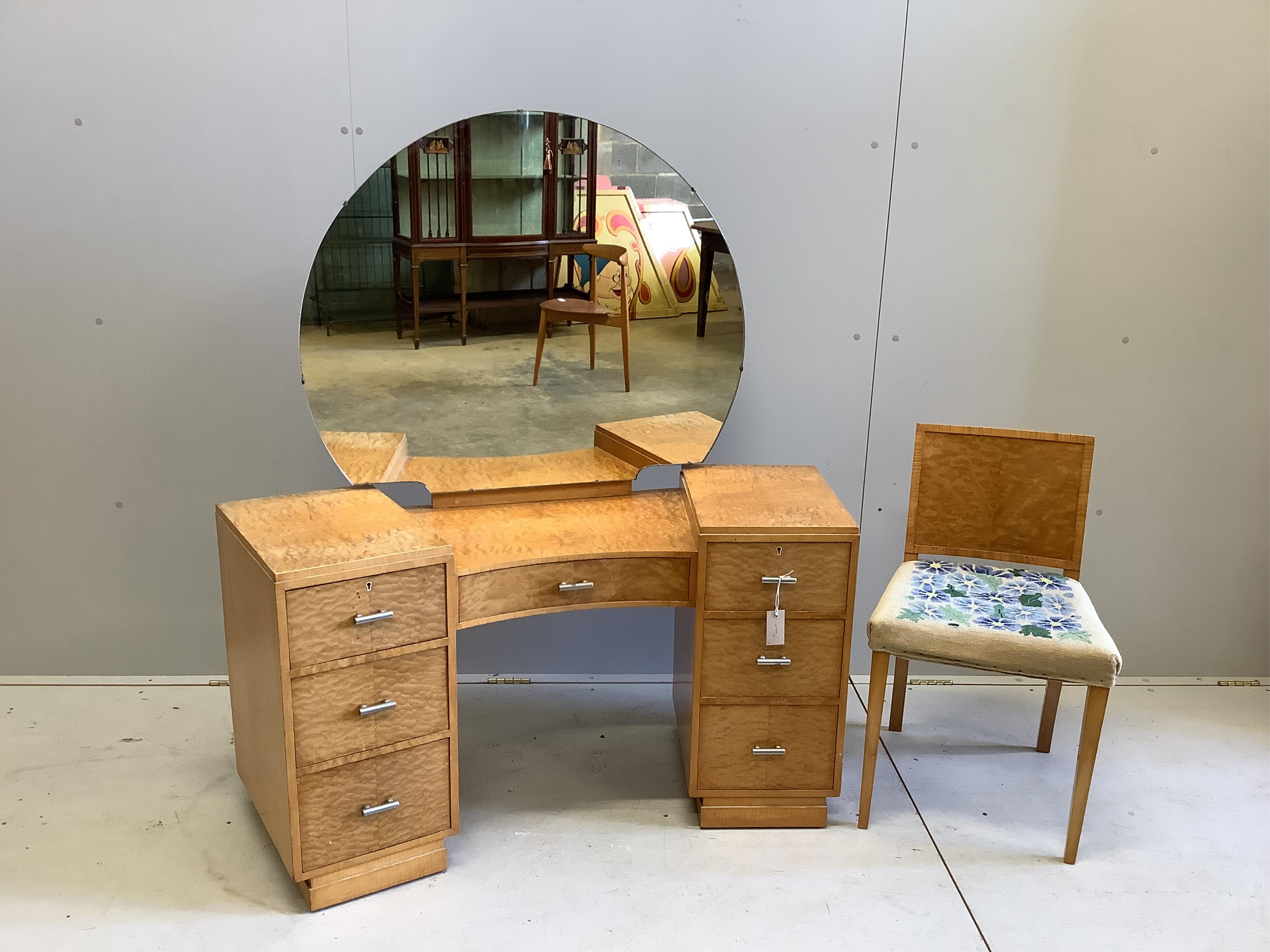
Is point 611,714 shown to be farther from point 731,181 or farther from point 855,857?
point 731,181

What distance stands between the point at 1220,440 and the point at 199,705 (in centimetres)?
260

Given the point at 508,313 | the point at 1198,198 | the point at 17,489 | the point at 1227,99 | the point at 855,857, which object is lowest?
the point at 855,857

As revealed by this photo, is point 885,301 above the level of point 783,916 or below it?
above

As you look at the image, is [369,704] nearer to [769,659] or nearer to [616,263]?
[769,659]

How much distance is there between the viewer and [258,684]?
1958mm

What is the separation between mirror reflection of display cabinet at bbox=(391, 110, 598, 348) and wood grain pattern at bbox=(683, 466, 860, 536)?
539 mm

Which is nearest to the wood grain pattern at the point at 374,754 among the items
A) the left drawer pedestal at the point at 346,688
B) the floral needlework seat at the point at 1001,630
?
the left drawer pedestal at the point at 346,688

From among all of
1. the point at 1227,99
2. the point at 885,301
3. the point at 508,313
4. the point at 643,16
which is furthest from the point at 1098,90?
the point at 508,313

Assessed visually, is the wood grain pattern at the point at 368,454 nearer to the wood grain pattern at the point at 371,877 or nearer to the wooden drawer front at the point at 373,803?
the wooden drawer front at the point at 373,803

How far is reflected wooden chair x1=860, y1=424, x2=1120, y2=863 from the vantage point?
2.07 meters

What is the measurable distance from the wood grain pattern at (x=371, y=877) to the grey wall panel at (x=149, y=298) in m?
0.90

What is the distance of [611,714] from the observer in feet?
8.64

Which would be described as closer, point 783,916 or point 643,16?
point 783,916

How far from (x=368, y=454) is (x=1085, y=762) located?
5.19 feet
